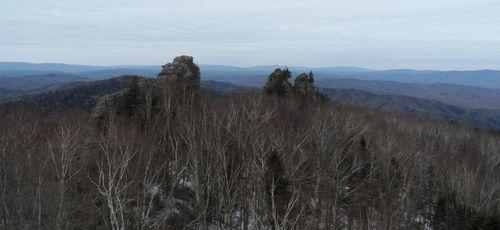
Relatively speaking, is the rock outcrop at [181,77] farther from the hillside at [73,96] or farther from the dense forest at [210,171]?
the hillside at [73,96]

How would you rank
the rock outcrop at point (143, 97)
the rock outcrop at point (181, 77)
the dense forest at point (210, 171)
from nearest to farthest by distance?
the dense forest at point (210, 171), the rock outcrop at point (143, 97), the rock outcrop at point (181, 77)

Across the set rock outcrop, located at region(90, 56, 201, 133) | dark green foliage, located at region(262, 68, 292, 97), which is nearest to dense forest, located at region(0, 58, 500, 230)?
rock outcrop, located at region(90, 56, 201, 133)

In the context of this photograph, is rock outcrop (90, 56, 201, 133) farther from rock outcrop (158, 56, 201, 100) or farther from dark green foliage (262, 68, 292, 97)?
dark green foliage (262, 68, 292, 97)

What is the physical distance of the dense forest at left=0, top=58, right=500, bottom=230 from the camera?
26.9 meters

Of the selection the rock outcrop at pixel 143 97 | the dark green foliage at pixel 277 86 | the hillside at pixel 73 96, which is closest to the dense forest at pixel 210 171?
the rock outcrop at pixel 143 97

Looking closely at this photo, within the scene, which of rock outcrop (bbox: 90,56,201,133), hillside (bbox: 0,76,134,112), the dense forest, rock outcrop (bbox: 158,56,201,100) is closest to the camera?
the dense forest

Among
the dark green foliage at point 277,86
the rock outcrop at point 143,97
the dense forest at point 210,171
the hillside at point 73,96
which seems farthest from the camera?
the hillside at point 73,96

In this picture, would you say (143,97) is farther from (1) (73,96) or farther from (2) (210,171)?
(1) (73,96)

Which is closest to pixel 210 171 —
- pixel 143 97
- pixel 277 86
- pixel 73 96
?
pixel 143 97

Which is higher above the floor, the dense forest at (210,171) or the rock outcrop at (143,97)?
the rock outcrop at (143,97)

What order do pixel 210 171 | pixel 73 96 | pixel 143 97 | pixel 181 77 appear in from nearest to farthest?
pixel 210 171
pixel 143 97
pixel 181 77
pixel 73 96

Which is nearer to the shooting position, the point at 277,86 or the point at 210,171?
the point at 210,171

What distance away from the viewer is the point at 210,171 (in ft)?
93.7

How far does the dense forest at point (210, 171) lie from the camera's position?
26.9 m
